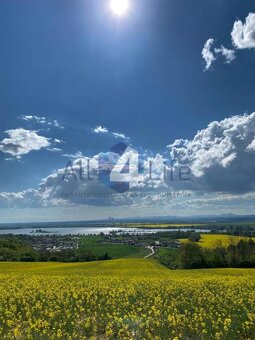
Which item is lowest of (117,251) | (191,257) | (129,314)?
(117,251)

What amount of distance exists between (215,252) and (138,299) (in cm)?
6046

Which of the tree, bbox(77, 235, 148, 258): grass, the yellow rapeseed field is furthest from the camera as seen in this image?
bbox(77, 235, 148, 258): grass

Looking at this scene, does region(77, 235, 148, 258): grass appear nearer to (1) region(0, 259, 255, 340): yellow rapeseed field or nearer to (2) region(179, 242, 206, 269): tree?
(2) region(179, 242, 206, 269): tree

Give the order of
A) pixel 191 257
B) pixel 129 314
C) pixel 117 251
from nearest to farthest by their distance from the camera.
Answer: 1. pixel 129 314
2. pixel 191 257
3. pixel 117 251

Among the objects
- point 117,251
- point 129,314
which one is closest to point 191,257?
point 117,251

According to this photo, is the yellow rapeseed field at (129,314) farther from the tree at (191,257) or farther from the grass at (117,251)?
the grass at (117,251)

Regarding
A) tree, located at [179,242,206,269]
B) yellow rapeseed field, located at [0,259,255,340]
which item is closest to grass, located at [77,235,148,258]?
tree, located at [179,242,206,269]

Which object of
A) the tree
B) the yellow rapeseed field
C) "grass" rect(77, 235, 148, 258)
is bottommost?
"grass" rect(77, 235, 148, 258)

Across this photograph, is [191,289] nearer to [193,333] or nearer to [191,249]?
[193,333]

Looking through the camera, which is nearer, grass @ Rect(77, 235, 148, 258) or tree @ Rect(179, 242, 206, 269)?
tree @ Rect(179, 242, 206, 269)

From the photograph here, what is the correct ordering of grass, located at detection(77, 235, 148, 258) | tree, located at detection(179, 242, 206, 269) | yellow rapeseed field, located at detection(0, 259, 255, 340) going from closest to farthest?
yellow rapeseed field, located at detection(0, 259, 255, 340) → tree, located at detection(179, 242, 206, 269) → grass, located at detection(77, 235, 148, 258)

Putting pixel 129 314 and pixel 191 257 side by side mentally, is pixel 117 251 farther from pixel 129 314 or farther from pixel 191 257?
pixel 129 314

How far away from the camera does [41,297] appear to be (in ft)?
47.6

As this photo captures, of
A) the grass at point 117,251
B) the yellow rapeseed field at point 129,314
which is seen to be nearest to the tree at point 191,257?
the grass at point 117,251
